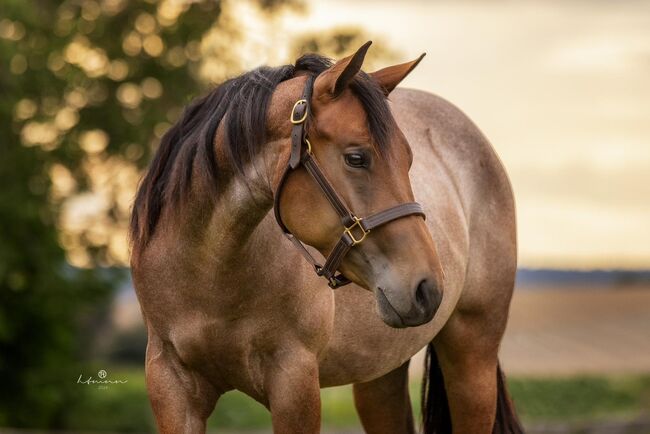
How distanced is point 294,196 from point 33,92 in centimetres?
1280

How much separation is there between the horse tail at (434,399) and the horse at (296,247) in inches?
12.1

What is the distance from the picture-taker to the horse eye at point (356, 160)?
3.64 m

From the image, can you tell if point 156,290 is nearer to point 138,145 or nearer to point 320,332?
point 320,332

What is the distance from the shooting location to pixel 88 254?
16875 mm

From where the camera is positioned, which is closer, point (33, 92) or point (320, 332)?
point (320, 332)

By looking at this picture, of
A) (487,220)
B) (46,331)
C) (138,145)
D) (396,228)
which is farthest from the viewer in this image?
(138,145)

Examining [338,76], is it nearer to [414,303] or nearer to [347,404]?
[414,303]

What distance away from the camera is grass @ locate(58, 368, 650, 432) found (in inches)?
666

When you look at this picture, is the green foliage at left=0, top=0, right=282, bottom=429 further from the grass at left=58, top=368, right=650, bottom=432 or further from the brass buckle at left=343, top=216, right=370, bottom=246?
the brass buckle at left=343, top=216, right=370, bottom=246

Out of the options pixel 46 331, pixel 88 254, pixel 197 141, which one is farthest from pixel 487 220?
pixel 88 254

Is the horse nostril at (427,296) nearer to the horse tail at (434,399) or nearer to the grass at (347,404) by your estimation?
the horse tail at (434,399)

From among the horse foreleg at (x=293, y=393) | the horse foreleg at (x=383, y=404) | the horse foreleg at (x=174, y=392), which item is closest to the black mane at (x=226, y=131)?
the horse foreleg at (x=174, y=392)

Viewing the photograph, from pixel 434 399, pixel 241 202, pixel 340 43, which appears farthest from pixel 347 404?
pixel 241 202

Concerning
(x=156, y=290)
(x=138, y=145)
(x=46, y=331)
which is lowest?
(x=46, y=331)
